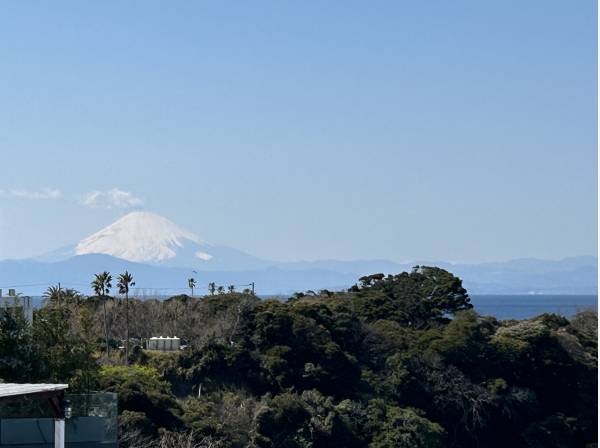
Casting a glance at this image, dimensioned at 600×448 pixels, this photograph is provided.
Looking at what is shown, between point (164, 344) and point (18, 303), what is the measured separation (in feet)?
71.1

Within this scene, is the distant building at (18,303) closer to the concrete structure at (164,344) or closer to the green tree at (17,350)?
the green tree at (17,350)

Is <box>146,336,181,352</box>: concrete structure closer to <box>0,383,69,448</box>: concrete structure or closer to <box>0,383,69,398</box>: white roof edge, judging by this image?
<box>0,383,69,448</box>: concrete structure

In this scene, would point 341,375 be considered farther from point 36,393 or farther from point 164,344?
point 36,393

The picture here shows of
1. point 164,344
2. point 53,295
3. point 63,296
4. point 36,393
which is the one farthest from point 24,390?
point 164,344

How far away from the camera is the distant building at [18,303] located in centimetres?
3728

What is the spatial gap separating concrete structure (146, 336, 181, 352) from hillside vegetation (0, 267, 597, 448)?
56 centimetres

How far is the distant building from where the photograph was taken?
37281 mm

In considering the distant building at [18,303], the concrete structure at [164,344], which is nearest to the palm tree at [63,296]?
the concrete structure at [164,344]

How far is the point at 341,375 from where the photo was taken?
2256 inches

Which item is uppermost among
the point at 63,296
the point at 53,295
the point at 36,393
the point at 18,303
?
the point at 53,295

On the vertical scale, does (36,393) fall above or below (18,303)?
below

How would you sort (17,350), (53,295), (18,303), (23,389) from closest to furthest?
(23,389) < (17,350) < (18,303) < (53,295)

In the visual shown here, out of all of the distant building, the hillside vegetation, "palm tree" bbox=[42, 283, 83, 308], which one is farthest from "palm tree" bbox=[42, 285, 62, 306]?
the distant building

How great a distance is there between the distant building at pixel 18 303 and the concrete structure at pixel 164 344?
2017cm
